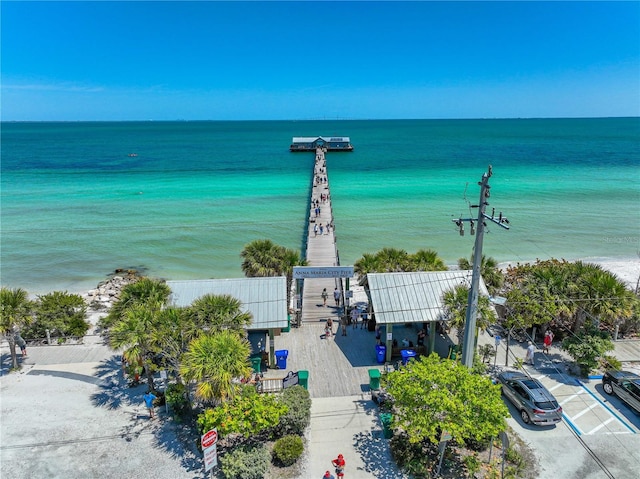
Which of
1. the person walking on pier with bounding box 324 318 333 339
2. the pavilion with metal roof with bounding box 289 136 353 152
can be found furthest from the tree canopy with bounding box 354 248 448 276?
the pavilion with metal roof with bounding box 289 136 353 152

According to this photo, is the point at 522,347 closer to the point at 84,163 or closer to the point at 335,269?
the point at 335,269

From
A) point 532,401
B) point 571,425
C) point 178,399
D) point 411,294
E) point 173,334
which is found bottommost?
point 571,425

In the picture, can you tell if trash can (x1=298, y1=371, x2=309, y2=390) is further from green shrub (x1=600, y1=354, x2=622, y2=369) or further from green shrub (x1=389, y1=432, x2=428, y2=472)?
green shrub (x1=600, y1=354, x2=622, y2=369)

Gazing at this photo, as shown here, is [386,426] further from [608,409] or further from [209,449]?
[608,409]

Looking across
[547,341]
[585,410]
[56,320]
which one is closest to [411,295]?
[547,341]

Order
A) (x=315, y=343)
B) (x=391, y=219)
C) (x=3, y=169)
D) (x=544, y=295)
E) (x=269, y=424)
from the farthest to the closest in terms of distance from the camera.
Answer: (x=3, y=169)
(x=391, y=219)
(x=315, y=343)
(x=544, y=295)
(x=269, y=424)

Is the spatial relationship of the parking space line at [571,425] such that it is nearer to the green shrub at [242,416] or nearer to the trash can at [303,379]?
the trash can at [303,379]

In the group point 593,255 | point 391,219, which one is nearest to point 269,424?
point 593,255
